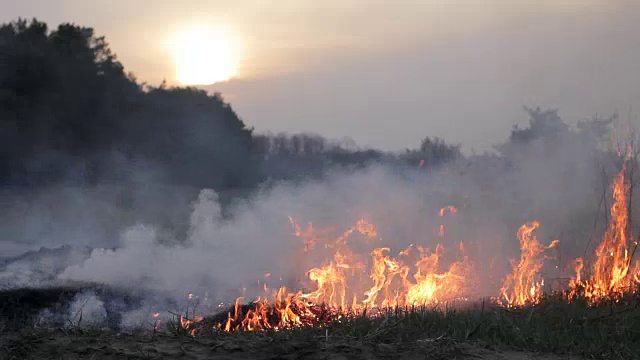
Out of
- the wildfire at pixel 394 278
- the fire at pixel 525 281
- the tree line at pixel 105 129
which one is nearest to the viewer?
the wildfire at pixel 394 278

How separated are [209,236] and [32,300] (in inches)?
222

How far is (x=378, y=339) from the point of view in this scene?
639 centimetres

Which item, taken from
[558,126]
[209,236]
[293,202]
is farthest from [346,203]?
[558,126]

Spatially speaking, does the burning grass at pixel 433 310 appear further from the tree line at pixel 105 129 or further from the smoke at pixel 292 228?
the tree line at pixel 105 129

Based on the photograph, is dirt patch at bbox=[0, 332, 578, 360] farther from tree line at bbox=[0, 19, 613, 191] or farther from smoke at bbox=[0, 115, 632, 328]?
tree line at bbox=[0, 19, 613, 191]

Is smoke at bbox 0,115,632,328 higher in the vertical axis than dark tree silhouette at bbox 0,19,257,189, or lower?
lower

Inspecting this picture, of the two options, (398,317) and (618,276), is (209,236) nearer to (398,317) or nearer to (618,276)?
(618,276)

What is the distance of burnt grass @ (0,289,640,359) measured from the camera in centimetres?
570

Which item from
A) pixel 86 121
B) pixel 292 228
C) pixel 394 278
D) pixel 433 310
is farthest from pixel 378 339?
pixel 86 121

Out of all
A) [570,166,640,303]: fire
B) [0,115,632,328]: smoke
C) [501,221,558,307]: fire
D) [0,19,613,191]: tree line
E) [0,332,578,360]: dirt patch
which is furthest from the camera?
[0,19,613,191]: tree line

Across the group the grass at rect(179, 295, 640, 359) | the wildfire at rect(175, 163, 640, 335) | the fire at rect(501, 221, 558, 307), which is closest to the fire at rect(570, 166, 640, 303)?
the wildfire at rect(175, 163, 640, 335)

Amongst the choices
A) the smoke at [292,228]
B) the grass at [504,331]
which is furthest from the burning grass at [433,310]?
the smoke at [292,228]

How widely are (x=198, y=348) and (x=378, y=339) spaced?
4.87ft

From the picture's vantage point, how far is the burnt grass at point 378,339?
5699 mm
